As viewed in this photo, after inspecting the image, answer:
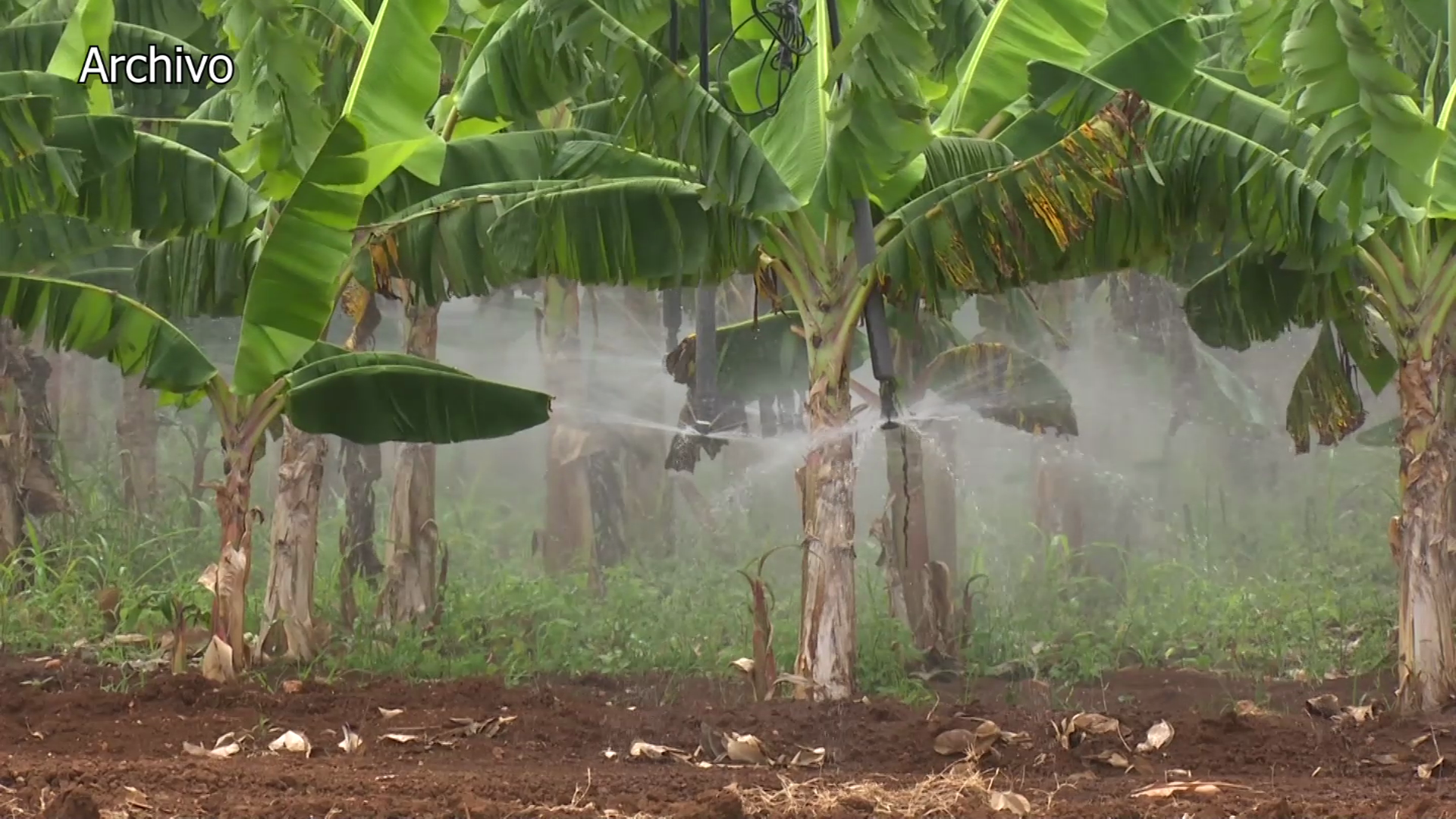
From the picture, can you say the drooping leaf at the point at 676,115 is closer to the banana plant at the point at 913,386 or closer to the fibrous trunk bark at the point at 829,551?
the fibrous trunk bark at the point at 829,551

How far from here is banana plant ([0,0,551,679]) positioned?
4.54 m

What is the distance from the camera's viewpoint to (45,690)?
580 centimetres

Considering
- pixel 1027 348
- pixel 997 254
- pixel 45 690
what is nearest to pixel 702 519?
pixel 1027 348

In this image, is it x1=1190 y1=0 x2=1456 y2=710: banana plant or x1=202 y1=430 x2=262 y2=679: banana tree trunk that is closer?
x1=1190 y1=0 x2=1456 y2=710: banana plant

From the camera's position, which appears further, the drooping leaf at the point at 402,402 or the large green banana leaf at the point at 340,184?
the drooping leaf at the point at 402,402

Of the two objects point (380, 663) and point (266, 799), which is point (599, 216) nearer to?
point (266, 799)

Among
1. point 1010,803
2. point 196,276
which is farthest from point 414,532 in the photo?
point 1010,803

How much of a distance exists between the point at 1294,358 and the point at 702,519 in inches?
220

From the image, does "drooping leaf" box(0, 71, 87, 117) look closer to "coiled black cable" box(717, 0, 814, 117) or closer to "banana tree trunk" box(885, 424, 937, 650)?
"coiled black cable" box(717, 0, 814, 117)

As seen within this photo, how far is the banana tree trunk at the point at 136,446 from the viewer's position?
9.84m

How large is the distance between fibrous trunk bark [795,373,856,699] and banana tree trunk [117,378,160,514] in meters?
6.18

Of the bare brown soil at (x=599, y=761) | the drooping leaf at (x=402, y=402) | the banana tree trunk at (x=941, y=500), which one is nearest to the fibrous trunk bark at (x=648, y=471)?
the banana tree trunk at (x=941, y=500)

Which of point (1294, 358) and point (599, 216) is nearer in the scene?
point (599, 216)

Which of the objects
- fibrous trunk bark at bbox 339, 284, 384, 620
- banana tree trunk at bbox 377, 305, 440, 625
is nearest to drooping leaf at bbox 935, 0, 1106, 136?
banana tree trunk at bbox 377, 305, 440, 625
